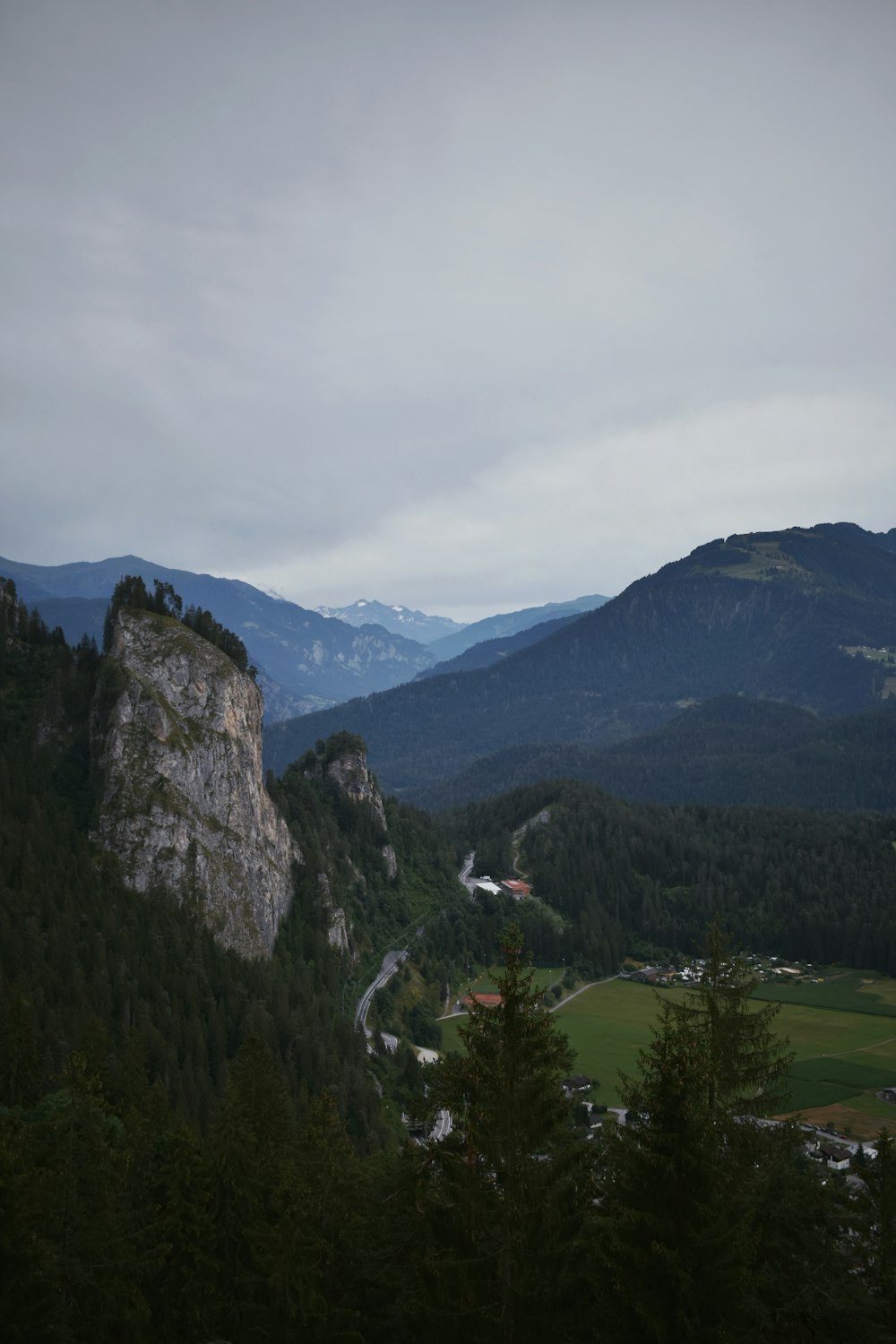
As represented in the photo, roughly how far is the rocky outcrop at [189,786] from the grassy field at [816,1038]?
3600cm

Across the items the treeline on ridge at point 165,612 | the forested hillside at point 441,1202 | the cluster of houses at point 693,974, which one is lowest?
the cluster of houses at point 693,974

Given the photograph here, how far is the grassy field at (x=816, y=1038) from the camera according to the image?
100062 mm

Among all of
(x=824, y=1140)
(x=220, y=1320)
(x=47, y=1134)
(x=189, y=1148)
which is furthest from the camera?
(x=824, y=1140)

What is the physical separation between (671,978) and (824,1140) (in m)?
79.6

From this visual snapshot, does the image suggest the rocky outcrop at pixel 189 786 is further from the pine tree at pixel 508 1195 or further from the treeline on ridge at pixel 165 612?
the pine tree at pixel 508 1195

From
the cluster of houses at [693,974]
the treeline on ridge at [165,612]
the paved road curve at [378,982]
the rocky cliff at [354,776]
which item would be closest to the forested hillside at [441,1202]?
the paved road curve at [378,982]

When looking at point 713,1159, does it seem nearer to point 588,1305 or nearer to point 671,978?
point 588,1305

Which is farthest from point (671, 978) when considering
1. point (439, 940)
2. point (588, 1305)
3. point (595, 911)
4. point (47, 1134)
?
point (588, 1305)

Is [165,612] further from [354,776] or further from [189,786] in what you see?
[354,776]

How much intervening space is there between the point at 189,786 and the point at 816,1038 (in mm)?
97618

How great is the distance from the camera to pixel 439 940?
520 feet

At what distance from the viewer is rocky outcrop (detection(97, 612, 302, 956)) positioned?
111125mm

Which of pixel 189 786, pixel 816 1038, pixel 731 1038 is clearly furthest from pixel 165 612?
pixel 731 1038

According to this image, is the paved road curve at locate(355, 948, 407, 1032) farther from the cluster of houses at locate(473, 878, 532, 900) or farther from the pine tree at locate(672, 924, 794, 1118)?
the pine tree at locate(672, 924, 794, 1118)
